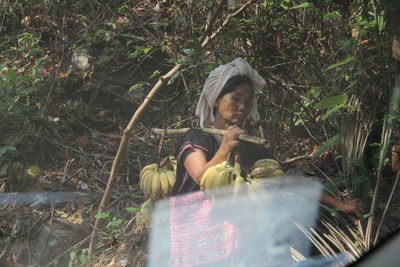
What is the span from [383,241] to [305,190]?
0.33 m

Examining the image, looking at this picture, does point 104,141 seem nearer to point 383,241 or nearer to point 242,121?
point 242,121

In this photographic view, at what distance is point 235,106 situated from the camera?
89.0 inches

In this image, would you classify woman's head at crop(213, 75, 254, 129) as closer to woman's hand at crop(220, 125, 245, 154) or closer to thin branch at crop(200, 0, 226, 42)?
woman's hand at crop(220, 125, 245, 154)

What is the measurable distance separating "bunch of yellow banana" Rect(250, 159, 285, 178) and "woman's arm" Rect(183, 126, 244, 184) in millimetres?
110

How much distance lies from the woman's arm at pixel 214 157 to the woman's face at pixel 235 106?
0.03m

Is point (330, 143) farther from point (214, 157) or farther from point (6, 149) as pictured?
point (6, 149)

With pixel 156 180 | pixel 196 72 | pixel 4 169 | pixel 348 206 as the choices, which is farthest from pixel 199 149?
pixel 4 169

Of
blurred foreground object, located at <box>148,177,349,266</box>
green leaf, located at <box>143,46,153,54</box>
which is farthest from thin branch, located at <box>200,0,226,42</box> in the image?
blurred foreground object, located at <box>148,177,349,266</box>

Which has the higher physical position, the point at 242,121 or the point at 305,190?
the point at 242,121

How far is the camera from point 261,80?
2318 millimetres

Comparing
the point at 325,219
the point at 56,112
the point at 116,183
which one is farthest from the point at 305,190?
the point at 56,112

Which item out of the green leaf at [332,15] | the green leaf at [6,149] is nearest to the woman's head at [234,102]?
the green leaf at [332,15]

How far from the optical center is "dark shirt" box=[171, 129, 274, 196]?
2.22m

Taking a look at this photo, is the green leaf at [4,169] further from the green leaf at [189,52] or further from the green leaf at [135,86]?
the green leaf at [189,52]
